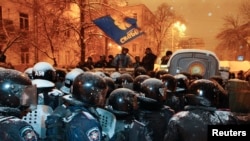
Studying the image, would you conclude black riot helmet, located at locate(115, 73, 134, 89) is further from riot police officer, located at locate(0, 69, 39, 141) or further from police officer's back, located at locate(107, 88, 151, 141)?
riot police officer, located at locate(0, 69, 39, 141)

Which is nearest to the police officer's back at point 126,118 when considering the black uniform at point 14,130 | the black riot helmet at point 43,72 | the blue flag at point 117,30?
the black uniform at point 14,130

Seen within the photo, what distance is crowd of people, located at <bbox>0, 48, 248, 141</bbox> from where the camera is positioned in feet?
9.00

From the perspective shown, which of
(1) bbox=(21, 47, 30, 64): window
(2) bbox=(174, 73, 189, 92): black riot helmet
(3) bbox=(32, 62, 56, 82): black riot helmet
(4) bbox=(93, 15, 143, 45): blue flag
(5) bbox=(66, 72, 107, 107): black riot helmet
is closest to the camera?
(5) bbox=(66, 72, 107, 107): black riot helmet

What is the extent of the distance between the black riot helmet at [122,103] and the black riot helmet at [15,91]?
1.21 metres

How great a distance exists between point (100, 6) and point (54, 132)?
669 inches

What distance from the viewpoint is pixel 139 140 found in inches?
144

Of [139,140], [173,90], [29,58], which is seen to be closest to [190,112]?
[139,140]

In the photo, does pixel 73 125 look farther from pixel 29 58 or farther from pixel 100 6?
pixel 29 58

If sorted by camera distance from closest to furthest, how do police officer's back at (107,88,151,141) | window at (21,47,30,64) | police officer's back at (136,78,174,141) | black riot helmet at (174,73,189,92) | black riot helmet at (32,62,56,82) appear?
police officer's back at (107,88,151,141), police officer's back at (136,78,174,141), black riot helmet at (32,62,56,82), black riot helmet at (174,73,189,92), window at (21,47,30,64)

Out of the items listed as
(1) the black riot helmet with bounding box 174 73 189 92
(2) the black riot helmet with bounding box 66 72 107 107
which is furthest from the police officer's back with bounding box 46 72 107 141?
(1) the black riot helmet with bounding box 174 73 189 92

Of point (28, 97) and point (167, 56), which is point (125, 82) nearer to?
point (28, 97)

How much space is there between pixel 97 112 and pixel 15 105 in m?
0.98

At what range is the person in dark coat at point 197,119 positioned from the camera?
125 inches

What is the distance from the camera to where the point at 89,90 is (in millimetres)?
3301
